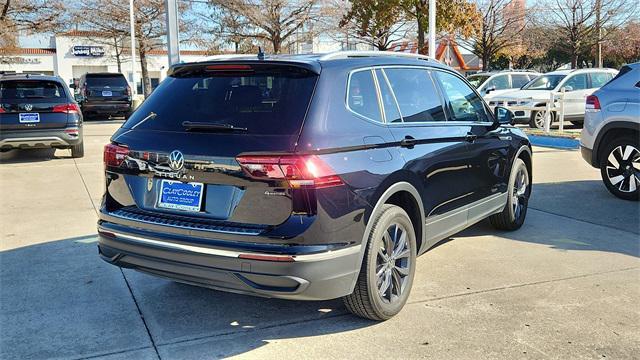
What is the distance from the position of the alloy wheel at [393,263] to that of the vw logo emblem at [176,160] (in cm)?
135

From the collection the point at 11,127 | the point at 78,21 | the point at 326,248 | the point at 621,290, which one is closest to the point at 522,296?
the point at 621,290

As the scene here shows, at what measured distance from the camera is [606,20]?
33.5 meters

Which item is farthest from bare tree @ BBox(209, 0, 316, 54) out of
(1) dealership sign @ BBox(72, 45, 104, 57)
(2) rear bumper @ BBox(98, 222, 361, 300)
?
(1) dealership sign @ BBox(72, 45, 104, 57)

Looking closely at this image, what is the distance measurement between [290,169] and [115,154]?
51.3 inches

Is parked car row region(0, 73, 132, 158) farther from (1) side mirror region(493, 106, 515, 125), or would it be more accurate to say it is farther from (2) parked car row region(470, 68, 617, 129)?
(2) parked car row region(470, 68, 617, 129)

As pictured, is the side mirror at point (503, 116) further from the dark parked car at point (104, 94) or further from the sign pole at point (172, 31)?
the dark parked car at point (104, 94)

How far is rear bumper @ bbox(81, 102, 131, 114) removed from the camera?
21656 millimetres

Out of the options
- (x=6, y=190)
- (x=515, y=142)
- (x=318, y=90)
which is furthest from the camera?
(x=6, y=190)

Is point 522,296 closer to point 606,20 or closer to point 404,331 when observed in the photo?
point 404,331

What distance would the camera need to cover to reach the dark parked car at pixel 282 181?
323 cm

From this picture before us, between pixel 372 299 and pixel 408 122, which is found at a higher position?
pixel 408 122

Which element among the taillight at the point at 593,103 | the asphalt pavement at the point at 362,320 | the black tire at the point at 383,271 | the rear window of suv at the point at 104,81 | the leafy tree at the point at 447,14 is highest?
the leafy tree at the point at 447,14

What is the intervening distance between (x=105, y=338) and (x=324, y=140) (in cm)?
185

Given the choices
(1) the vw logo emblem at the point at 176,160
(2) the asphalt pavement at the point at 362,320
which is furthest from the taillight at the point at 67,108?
(1) the vw logo emblem at the point at 176,160
